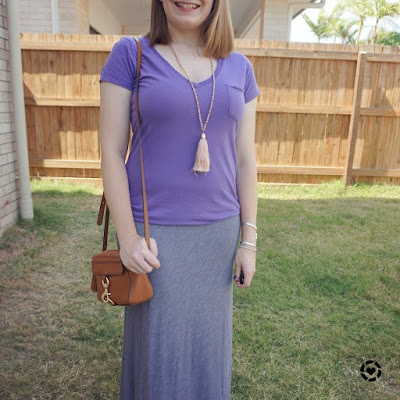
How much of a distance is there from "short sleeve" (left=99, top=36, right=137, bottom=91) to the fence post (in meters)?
5.66

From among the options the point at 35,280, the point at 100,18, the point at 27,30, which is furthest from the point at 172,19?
the point at 100,18

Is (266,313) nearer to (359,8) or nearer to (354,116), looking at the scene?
(354,116)

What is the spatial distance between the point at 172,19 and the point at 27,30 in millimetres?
8398

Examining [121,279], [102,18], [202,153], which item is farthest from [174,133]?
[102,18]

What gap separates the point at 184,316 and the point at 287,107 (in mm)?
5394

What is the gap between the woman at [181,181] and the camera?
128 cm

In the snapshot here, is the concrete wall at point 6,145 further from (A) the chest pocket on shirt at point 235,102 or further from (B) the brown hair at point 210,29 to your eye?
(A) the chest pocket on shirt at point 235,102

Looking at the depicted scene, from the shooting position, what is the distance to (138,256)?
125 centimetres

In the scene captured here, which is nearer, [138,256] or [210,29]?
[138,256]

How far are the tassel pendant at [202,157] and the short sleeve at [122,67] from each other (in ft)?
0.85

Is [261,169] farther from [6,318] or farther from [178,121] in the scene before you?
[178,121]

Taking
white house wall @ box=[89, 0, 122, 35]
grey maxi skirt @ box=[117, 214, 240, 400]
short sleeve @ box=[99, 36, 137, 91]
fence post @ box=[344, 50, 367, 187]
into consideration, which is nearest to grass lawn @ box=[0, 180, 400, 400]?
grey maxi skirt @ box=[117, 214, 240, 400]

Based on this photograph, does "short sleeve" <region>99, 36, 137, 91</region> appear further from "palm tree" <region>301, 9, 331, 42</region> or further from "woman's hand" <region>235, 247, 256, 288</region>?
"palm tree" <region>301, 9, 331, 42</region>

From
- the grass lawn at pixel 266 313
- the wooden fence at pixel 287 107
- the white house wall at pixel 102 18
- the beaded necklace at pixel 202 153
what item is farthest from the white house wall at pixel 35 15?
the beaded necklace at pixel 202 153
